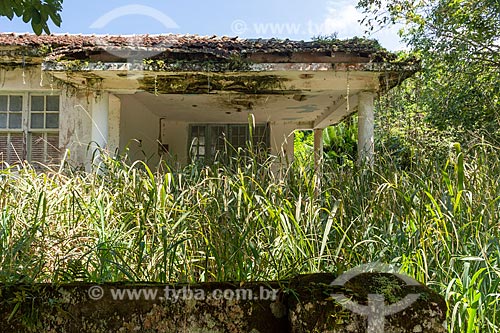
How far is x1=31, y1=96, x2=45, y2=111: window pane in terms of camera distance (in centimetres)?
772

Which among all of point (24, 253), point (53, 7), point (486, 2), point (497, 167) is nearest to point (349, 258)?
point (497, 167)

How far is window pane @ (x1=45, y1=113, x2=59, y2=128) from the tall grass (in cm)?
451

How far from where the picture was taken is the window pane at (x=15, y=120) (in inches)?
301

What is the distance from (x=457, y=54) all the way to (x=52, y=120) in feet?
25.4

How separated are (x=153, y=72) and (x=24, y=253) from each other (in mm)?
3822

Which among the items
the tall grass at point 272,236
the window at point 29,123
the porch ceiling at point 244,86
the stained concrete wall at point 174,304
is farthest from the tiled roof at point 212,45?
the stained concrete wall at point 174,304

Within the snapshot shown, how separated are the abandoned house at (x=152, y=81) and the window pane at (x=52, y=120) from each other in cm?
2

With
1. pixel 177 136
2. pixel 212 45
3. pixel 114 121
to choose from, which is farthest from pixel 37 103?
pixel 177 136

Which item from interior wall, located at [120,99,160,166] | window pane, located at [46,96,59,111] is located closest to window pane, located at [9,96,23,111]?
window pane, located at [46,96,59,111]

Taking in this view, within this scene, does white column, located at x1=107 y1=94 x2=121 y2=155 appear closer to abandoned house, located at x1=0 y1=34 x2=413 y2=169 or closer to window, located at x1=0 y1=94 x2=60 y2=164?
abandoned house, located at x1=0 y1=34 x2=413 y2=169

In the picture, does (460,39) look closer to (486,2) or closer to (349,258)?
(486,2)

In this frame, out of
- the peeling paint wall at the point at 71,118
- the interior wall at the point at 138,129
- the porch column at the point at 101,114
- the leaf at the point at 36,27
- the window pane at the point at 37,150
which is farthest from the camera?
the interior wall at the point at 138,129

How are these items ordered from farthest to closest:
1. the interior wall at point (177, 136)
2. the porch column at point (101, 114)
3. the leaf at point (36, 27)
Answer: the interior wall at point (177, 136) → the porch column at point (101, 114) → the leaf at point (36, 27)

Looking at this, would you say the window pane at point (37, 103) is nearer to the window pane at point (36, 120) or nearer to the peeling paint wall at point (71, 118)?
the window pane at point (36, 120)
